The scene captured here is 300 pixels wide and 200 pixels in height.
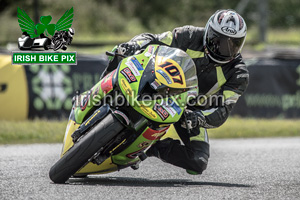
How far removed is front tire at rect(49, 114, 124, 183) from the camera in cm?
447

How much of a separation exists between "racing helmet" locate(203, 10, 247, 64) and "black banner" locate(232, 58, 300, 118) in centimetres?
629

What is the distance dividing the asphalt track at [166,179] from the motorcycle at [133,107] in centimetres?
30

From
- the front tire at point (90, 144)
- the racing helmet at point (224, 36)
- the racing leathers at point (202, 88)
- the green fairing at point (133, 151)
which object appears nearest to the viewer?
the front tire at point (90, 144)

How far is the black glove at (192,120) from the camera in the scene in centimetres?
514

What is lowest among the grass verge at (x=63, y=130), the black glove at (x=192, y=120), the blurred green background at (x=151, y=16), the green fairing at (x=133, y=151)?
the blurred green background at (x=151, y=16)

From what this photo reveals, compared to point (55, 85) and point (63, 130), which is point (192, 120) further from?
point (55, 85)

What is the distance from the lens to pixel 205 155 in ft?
18.7

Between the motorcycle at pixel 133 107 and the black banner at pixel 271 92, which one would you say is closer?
the motorcycle at pixel 133 107

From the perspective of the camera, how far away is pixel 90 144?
450 centimetres

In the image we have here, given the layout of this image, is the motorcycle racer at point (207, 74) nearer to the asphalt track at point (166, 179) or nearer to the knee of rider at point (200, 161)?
the knee of rider at point (200, 161)

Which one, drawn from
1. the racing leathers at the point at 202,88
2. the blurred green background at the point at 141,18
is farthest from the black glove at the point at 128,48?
the blurred green background at the point at 141,18

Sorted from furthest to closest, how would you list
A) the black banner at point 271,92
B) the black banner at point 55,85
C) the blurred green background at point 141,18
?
the blurred green background at point 141,18 → the black banner at point 271,92 → the black banner at point 55,85

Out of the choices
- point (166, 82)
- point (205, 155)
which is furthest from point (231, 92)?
point (166, 82)

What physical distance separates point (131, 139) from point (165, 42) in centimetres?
125
